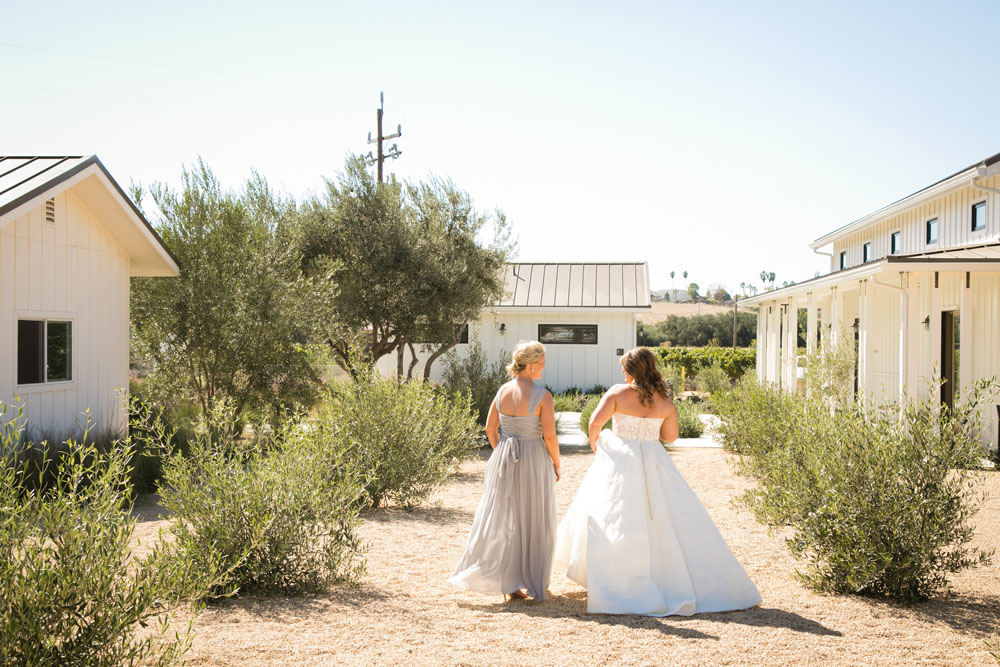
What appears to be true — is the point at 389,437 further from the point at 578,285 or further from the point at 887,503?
the point at 578,285

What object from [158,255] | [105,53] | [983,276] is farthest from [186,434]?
[983,276]

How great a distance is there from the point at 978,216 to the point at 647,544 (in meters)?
12.1

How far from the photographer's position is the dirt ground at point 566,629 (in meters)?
4.06

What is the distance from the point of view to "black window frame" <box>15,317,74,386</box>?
9.13 metres

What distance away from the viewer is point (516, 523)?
5.26 metres

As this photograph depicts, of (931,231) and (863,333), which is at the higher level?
(931,231)

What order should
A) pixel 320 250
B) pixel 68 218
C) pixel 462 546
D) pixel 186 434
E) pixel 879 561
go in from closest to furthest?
1. pixel 879 561
2. pixel 462 546
3. pixel 68 218
4. pixel 186 434
5. pixel 320 250

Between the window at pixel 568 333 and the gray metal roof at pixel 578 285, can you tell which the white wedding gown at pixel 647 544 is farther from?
the window at pixel 568 333

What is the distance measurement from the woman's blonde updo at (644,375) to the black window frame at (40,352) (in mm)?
7320

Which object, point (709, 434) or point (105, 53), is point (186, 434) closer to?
point (709, 434)

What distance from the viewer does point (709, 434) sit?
15492 millimetres

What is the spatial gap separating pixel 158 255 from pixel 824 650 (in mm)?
10042

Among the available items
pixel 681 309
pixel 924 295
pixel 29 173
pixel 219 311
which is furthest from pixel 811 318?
pixel 681 309

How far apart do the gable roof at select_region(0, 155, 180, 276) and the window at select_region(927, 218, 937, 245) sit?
554 inches
